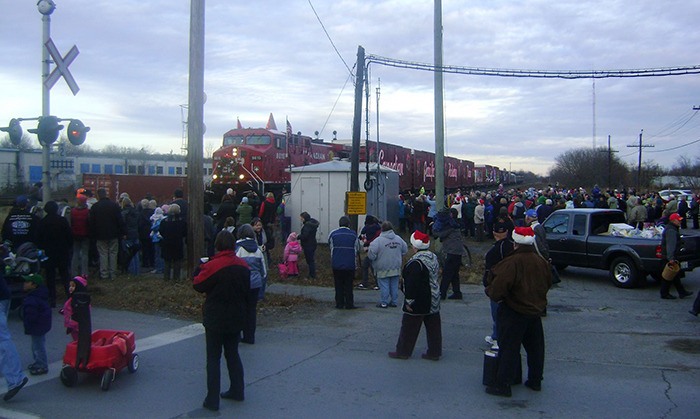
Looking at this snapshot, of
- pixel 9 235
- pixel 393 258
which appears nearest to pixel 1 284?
pixel 9 235

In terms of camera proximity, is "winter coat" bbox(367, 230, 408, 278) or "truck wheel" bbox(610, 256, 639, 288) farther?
"truck wheel" bbox(610, 256, 639, 288)

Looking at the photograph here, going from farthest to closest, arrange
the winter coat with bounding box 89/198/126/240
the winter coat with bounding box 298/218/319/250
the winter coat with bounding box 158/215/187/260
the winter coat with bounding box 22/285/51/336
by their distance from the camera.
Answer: the winter coat with bounding box 298/218/319/250 < the winter coat with bounding box 158/215/187/260 < the winter coat with bounding box 89/198/126/240 < the winter coat with bounding box 22/285/51/336

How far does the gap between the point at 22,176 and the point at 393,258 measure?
124ft

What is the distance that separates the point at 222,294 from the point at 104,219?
762 cm

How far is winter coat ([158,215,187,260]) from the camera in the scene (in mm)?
12844

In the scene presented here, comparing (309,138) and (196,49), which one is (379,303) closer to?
(196,49)

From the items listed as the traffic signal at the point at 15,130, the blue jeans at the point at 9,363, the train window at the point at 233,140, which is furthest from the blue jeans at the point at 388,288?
the train window at the point at 233,140

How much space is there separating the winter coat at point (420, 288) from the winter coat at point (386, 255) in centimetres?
338

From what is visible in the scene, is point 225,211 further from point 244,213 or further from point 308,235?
point 308,235

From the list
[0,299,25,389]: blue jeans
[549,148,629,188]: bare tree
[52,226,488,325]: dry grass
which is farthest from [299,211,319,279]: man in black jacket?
[549,148,629,188]: bare tree

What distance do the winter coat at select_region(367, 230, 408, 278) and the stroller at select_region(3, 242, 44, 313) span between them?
5.48m

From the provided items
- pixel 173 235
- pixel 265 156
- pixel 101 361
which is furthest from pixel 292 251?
pixel 265 156

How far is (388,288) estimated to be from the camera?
11523mm

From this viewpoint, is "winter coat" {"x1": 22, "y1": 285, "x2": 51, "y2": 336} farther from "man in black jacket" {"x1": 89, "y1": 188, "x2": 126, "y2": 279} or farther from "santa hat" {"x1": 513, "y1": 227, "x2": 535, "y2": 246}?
"man in black jacket" {"x1": 89, "y1": 188, "x2": 126, "y2": 279}
